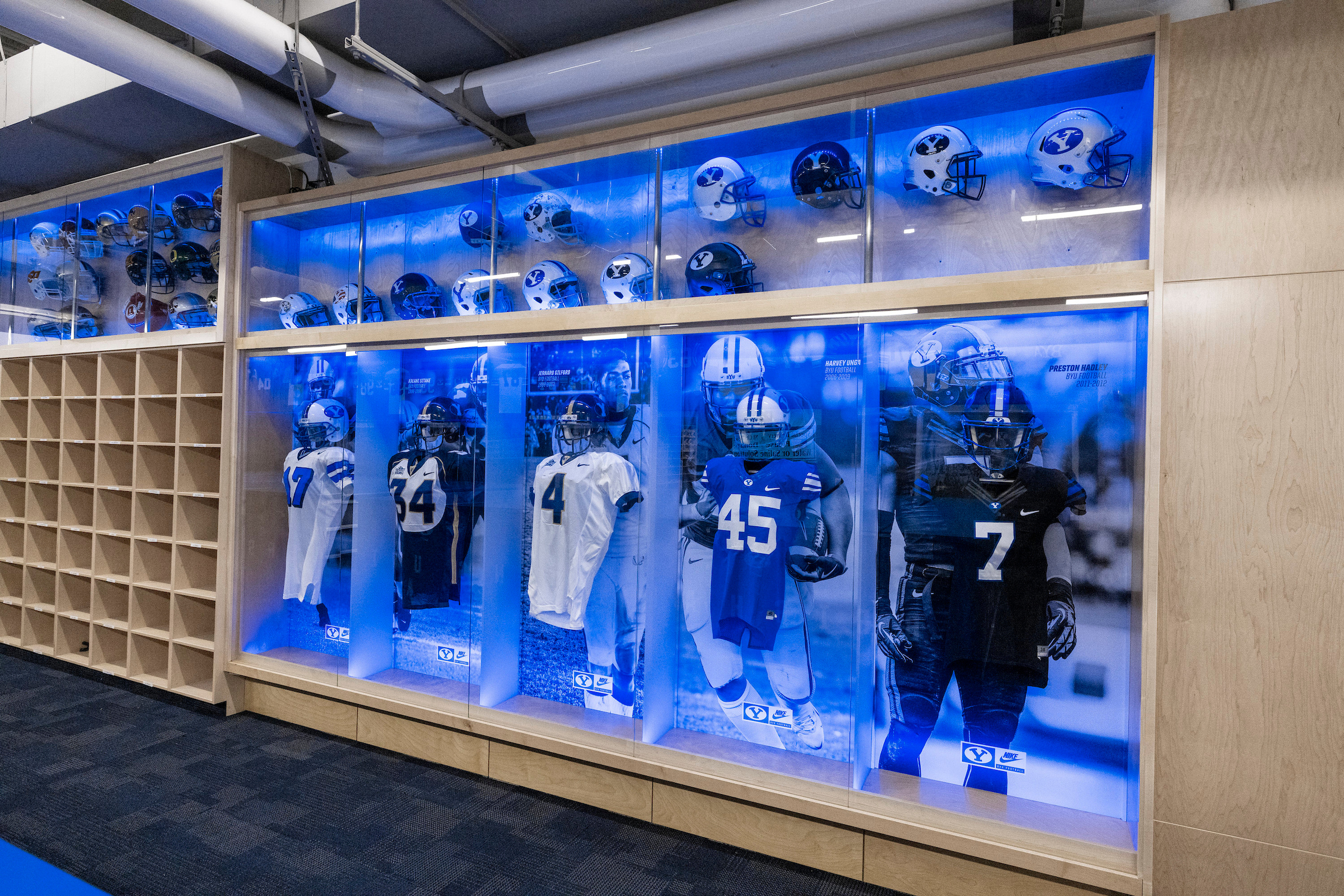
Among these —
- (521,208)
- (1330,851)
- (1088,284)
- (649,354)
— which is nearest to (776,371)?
(649,354)

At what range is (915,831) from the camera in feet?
6.76

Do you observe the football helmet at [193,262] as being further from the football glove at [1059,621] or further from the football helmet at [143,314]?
the football glove at [1059,621]

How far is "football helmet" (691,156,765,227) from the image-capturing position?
2520 millimetres

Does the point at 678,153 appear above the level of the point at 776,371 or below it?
above

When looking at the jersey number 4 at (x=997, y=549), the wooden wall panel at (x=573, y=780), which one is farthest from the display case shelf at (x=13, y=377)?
the jersey number 4 at (x=997, y=549)

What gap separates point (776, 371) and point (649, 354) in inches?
19.7

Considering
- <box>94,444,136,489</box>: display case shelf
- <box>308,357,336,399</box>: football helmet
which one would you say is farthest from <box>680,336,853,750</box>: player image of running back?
<box>94,444,136,489</box>: display case shelf

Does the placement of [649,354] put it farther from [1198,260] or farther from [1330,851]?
[1330,851]

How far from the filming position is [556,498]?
2.84 m

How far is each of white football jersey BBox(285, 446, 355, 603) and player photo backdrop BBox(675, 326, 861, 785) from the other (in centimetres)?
181

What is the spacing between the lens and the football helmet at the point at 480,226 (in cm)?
291

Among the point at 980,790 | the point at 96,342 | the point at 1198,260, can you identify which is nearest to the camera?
the point at 1198,260

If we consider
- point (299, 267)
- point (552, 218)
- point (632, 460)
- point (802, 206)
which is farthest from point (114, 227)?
point (802, 206)

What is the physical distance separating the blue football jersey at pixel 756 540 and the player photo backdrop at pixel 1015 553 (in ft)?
1.02
